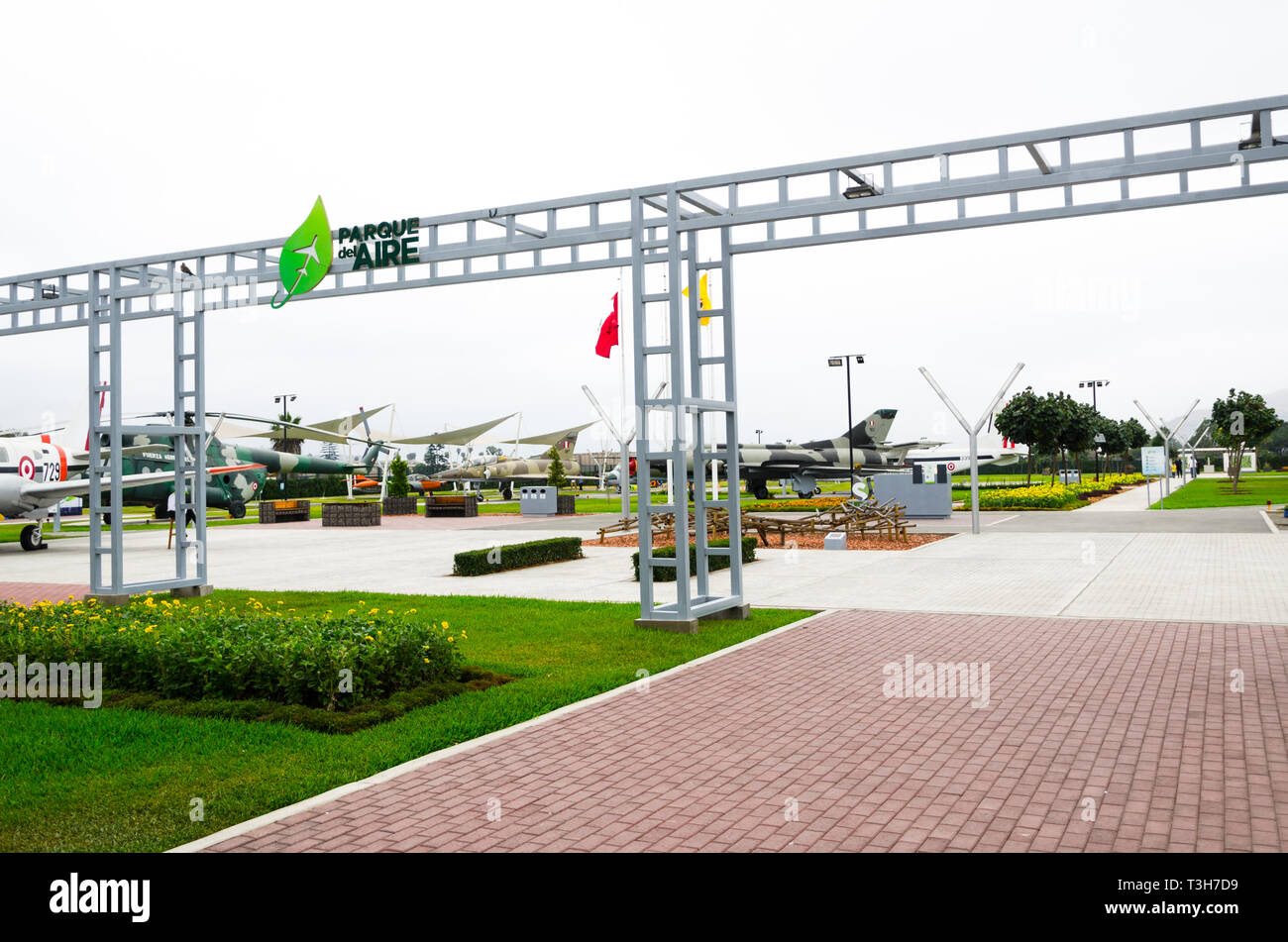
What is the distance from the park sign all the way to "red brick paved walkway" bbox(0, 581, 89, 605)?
6.56 m

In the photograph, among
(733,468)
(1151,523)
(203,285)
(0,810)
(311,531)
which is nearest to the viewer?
(0,810)

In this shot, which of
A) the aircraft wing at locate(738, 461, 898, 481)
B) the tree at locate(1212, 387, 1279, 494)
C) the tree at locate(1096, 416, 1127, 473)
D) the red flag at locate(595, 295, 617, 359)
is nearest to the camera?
the red flag at locate(595, 295, 617, 359)

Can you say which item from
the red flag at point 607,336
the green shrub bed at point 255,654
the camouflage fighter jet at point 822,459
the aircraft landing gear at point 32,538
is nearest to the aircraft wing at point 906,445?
the camouflage fighter jet at point 822,459

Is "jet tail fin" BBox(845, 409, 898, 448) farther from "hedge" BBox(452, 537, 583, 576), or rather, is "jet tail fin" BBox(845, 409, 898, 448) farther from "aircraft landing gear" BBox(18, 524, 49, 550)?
"aircraft landing gear" BBox(18, 524, 49, 550)

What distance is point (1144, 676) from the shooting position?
7.87m

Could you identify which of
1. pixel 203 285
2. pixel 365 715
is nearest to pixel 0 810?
pixel 365 715

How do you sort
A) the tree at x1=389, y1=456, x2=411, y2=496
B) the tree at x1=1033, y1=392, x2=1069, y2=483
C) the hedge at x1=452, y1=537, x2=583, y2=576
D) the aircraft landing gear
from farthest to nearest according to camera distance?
the tree at x1=1033, y1=392, x2=1069, y2=483
the tree at x1=389, y1=456, x2=411, y2=496
the aircraft landing gear
the hedge at x1=452, y1=537, x2=583, y2=576

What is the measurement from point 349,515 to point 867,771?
104 feet

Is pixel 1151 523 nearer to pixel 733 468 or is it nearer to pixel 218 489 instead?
pixel 733 468

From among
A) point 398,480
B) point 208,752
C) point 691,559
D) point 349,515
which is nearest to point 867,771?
point 208,752

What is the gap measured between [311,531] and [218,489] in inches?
395

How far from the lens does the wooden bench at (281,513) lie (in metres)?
38.8

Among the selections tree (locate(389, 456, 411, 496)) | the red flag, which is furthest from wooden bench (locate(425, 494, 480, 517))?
the red flag

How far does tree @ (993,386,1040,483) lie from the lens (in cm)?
5475
